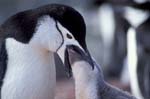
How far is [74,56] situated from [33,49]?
7.6 inches

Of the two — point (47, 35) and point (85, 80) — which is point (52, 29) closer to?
point (47, 35)

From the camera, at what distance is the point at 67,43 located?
2379 mm

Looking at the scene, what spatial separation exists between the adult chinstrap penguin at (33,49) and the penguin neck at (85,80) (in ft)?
0.15

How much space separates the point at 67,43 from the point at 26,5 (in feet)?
19.3

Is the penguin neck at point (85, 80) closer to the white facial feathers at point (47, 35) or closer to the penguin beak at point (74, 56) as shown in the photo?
the penguin beak at point (74, 56)

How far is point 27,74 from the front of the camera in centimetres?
250

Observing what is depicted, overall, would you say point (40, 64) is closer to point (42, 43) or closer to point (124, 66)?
point (42, 43)

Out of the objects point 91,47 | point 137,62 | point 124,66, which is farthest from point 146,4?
point 91,47

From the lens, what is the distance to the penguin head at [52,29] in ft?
7.75

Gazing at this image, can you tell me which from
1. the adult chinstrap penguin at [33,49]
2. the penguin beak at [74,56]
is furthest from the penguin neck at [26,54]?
the penguin beak at [74,56]

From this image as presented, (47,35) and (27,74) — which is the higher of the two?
(47,35)

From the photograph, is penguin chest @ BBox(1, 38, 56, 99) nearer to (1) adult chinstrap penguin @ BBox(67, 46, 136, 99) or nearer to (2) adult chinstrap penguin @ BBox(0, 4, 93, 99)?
(2) adult chinstrap penguin @ BBox(0, 4, 93, 99)

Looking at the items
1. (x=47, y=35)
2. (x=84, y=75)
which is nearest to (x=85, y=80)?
(x=84, y=75)

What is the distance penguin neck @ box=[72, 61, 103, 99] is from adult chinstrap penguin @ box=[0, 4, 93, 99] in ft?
0.15
